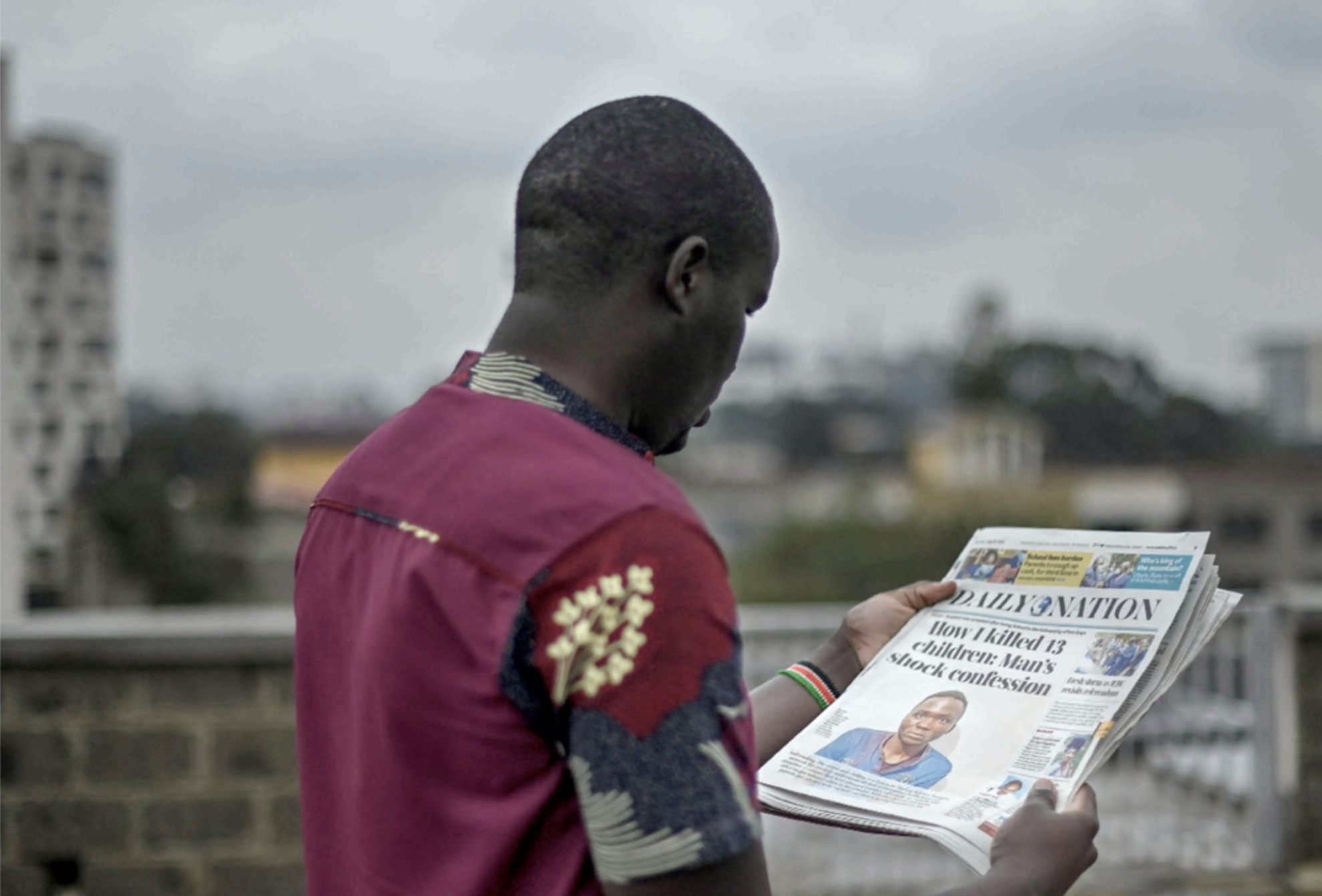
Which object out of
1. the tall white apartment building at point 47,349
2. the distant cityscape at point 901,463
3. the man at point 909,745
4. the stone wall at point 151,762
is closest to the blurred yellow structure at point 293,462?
the distant cityscape at point 901,463

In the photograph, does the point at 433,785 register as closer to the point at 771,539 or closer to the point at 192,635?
the point at 192,635

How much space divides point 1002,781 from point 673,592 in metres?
0.47

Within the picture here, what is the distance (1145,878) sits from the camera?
14.7 ft

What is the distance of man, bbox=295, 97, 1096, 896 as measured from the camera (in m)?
0.90

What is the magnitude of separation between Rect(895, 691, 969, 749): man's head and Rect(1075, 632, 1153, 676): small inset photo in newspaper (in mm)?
123

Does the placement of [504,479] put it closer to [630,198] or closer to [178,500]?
[630,198]

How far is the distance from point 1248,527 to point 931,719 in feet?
181

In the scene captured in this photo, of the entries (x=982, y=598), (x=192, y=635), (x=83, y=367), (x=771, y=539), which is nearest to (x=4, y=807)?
(x=192, y=635)

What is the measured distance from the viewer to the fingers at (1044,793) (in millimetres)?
1129

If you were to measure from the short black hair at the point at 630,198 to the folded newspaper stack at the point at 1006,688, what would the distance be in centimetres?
51

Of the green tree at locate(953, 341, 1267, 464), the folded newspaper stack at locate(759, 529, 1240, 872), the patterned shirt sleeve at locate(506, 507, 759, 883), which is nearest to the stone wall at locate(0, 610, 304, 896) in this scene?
the folded newspaper stack at locate(759, 529, 1240, 872)

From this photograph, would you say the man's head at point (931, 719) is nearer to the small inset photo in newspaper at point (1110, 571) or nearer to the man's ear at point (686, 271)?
the small inset photo in newspaper at point (1110, 571)

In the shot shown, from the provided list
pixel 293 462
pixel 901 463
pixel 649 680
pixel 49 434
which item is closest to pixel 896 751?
pixel 649 680

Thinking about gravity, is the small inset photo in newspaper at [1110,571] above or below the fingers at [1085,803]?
above
